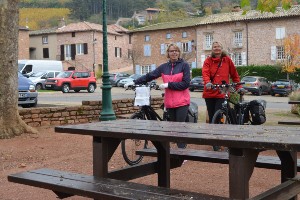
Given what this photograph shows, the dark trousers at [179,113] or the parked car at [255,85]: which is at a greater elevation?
the dark trousers at [179,113]

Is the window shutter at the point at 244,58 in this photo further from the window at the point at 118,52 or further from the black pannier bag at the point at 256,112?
the black pannier bag at the point at 256,112

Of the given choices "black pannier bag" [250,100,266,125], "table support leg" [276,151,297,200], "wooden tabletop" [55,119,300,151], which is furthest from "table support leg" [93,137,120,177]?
"black pannier bag" [250,100,266,125]

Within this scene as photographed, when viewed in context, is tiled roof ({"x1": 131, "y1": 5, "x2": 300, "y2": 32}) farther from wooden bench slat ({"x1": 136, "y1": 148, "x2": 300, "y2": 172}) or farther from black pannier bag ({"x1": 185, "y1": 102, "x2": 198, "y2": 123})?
wooden bench slat ({"x1": 136, "y1": 148, "x2": 300, "y2": 172})

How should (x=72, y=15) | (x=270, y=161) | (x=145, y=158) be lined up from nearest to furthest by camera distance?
(x=270, y=161)
(x=145, y=158)
(x=72, y=15)

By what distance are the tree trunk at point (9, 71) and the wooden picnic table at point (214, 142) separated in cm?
573

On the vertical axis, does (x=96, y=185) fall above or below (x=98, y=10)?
below

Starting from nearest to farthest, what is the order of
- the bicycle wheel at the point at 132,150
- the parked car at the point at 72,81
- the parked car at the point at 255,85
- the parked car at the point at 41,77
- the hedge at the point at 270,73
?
the bicycle wheel at the point at 132,150
the parked car at the point at 255,85
the parked car at the point at 72,81
the parked car at the point at 41,77
the hedge at the point at 270,73

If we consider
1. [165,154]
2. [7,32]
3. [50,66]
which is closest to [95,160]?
[165,154]

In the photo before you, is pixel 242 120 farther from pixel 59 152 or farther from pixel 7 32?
pixel 7 32

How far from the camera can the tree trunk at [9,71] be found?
10086 millimetres

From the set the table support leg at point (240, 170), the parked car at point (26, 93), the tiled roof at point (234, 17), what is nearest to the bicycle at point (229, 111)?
the table support leg at point (240, 170)

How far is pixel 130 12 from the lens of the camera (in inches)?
5866

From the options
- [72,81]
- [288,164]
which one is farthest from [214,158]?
[72,81]

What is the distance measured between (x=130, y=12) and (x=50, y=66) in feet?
355
